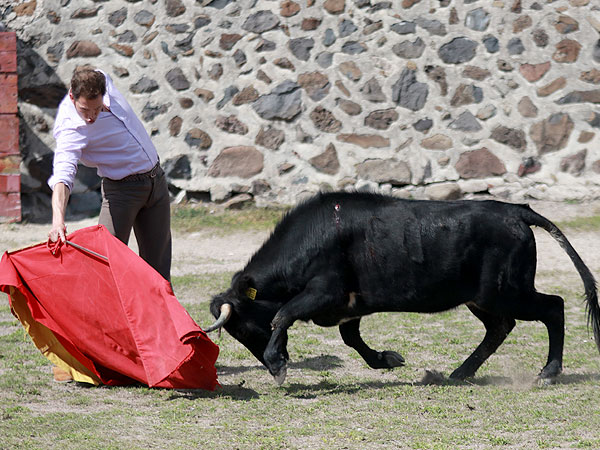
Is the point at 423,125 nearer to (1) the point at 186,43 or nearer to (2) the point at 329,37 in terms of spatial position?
(2) the point at 329,37

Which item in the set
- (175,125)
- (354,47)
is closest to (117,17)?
(175,125)

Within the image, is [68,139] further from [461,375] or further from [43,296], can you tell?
[461,375]

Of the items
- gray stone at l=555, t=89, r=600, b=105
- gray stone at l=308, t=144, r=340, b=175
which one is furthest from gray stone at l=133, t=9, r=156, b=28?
gray stone at l=555, t=89, r=600, b=105

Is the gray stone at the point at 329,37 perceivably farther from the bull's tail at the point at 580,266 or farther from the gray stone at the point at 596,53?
the bull's tail at the point at 580,266

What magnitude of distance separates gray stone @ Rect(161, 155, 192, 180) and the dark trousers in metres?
4.98

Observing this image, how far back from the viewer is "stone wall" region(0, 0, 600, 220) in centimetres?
990

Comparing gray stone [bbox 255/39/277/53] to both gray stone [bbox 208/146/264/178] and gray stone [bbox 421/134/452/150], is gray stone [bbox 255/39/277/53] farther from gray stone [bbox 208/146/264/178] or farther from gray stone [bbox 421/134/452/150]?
gray stone [bbox 421/134/452/150]

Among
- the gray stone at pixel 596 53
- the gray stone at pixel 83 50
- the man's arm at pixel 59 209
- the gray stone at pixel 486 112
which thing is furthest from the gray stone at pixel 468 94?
the man's arm at pixel 59 209

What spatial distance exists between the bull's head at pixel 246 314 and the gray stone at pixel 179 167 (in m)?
5.45

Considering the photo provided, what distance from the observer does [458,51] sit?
10008 mm

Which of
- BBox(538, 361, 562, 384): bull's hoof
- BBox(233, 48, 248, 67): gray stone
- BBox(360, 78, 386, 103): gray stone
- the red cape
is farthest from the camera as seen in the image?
BBox(233, 48, 248, 67): gray stone

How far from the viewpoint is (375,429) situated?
4.01m

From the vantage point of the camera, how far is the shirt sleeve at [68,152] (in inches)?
187

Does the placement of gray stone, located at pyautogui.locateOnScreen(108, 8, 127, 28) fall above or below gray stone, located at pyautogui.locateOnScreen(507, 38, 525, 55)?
above
